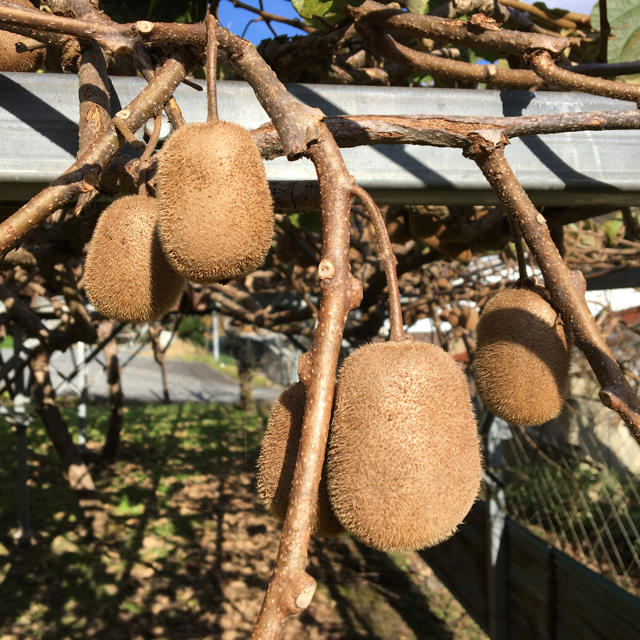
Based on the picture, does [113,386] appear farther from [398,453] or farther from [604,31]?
[398,453]

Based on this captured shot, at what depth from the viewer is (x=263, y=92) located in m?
0.57

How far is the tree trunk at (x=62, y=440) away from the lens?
480 cm

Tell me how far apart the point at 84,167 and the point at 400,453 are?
0.37m

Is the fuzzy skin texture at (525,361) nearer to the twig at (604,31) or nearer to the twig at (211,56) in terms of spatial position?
the twig at (211,56)

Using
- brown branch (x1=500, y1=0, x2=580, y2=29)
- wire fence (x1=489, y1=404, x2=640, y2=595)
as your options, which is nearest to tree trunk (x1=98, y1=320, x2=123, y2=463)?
wire fence (x1=489, y1=404, x2=640, y2=595)

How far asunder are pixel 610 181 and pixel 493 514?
2856 millimetres


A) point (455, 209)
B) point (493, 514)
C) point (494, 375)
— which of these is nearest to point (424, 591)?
point (493, 514)

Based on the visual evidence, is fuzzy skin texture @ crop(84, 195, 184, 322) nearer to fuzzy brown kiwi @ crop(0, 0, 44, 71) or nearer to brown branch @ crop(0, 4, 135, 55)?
Answer: brown branch @ crop(0, 4, 135, 55)

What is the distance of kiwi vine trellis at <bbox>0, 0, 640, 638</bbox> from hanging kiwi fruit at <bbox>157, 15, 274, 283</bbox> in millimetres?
46

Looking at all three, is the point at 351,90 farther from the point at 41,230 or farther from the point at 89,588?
the point at 89,588

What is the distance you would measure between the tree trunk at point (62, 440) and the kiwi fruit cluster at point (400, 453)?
14.6 feet

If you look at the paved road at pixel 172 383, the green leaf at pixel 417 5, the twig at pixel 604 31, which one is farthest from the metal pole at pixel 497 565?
the paved road at pixel 172 383

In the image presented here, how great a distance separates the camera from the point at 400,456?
1.83 feet

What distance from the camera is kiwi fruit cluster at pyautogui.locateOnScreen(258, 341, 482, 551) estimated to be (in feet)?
1.83
